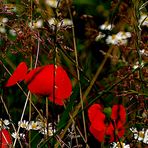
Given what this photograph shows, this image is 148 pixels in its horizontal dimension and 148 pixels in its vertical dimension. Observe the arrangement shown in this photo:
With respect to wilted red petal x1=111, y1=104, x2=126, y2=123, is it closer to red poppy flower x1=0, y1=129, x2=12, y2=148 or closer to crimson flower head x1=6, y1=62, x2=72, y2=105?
crimson flower head x1=6, y1=62, x2=72, y2=105

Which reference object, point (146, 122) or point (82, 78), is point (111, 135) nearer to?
point (146, 122)

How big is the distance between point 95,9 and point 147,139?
1.73 metres

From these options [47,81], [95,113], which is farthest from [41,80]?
[95,113]

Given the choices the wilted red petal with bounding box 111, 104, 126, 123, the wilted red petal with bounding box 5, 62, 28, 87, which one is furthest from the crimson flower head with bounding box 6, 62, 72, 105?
the wilted red petal with bounding box 111, 104, 126, 123

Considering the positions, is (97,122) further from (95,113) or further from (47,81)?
(47,81)

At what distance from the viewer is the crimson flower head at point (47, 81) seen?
1.16 meters

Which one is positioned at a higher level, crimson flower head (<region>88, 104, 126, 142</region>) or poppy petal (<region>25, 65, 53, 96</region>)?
poppy petal (<region>25, 65, 53, 96</region>)

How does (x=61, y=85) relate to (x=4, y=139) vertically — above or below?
above

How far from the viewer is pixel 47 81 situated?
46.1 inches

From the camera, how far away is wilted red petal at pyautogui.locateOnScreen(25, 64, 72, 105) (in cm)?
116

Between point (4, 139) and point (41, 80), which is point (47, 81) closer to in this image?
point (41, 80)

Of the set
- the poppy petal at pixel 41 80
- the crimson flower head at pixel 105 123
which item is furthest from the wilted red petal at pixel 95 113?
the poppy petal at pixel 41 80

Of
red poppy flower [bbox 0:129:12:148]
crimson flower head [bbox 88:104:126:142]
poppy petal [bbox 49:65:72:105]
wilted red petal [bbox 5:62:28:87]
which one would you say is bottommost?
red poppy flower [bbox 0:129:12:148]

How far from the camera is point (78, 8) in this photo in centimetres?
277
